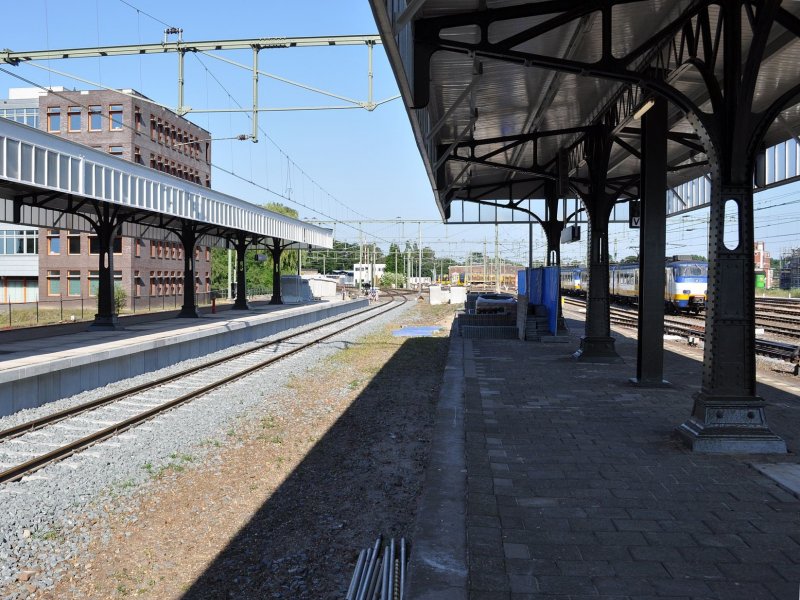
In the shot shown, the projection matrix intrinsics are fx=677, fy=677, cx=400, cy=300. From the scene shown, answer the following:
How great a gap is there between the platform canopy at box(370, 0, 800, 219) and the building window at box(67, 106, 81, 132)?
3550 cm

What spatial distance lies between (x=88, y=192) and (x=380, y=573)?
15.0 meters

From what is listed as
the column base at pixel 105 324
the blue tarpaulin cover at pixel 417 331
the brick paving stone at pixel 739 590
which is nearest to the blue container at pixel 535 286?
the blue tarpaulin cover at pixel 417 331

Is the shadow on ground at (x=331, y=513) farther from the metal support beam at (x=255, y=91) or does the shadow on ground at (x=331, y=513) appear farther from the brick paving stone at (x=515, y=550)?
the metal support beam at (x=255, y=91)

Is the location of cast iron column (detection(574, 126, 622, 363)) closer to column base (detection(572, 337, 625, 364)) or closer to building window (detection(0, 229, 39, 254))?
column base (detection(572, 337, 625, 364))

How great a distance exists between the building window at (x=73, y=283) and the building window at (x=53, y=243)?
1.66 m

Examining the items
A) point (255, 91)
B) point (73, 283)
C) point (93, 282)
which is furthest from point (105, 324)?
point (73, 283)

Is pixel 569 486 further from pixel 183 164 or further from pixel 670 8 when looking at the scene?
pixel 183 164

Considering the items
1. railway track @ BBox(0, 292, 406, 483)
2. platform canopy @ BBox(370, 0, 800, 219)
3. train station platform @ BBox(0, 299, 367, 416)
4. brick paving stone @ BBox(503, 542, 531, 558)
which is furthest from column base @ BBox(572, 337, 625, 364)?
brick paving stone @ BBox(503, 542, 531, 558)

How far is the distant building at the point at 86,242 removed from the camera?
4294 cm

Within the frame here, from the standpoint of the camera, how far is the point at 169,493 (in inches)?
272

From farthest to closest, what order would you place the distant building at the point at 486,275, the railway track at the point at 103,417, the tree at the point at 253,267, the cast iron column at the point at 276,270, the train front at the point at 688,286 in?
the distant building at the point at 486,275
the tree at the point at 253,267
the cast iron column at the point at 276,270
the train front at the point at 688,286
the railway track at the point at 103,417

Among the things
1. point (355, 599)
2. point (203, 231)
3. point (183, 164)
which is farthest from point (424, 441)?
point (183, 164)

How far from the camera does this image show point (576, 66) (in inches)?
296

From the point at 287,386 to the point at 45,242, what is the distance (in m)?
36.9
